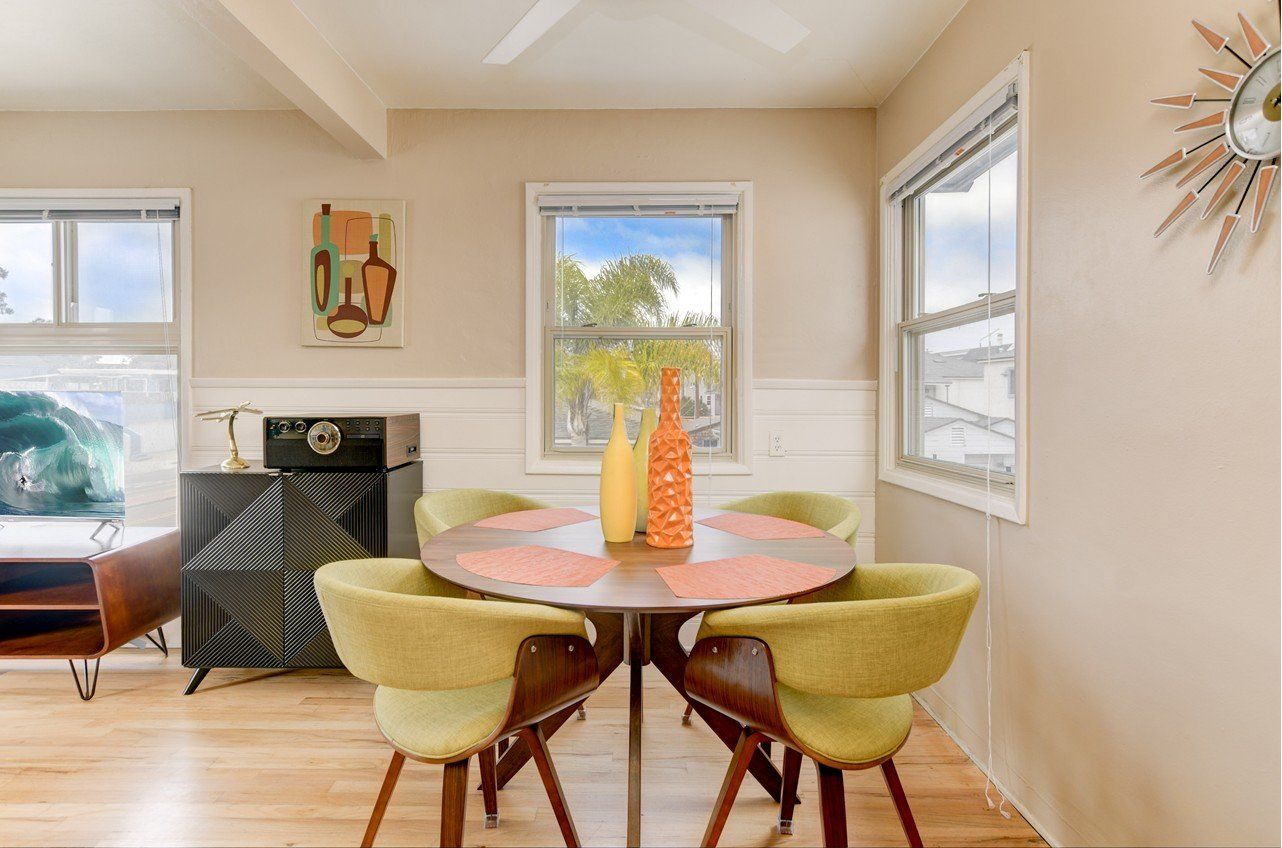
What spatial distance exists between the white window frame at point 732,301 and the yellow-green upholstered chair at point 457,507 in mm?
508

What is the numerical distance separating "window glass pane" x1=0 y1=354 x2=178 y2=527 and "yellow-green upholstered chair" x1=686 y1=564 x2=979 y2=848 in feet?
9.32

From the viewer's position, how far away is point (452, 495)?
2320 mm

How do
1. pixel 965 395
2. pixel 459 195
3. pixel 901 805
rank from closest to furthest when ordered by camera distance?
pixel 901 805 → pixel 965 395 → pixel 459 195

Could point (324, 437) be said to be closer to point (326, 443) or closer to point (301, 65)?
point (326, 443)

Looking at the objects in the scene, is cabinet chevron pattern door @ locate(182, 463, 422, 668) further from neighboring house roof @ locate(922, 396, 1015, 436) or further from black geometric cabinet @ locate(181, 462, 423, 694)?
neighboring house roof @ locate(922, 396, 1015, 436)

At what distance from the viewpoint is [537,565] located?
1.48m

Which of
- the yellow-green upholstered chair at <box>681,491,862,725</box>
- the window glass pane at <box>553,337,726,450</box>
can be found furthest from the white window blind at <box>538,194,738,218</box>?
the yellow-green upholstered chair at <box>681,491,862,725</box>

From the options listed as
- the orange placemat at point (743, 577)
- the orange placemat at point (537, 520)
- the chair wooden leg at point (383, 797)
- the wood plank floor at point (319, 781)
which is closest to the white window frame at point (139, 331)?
the wood plank floor at point (319, 781)

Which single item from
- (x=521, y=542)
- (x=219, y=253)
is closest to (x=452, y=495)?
(x=521, y=542)

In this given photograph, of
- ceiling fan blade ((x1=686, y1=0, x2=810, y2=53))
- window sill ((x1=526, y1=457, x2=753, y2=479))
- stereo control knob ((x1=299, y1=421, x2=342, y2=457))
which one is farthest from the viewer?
window sill ((x1=526, y1=457, x2=753, y2=479))

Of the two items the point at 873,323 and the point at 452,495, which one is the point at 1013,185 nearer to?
the point at 873,323

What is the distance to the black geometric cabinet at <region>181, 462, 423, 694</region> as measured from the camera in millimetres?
2465

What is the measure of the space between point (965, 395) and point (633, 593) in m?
1.57

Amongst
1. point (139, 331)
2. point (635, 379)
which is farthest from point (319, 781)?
point (139, 331)
